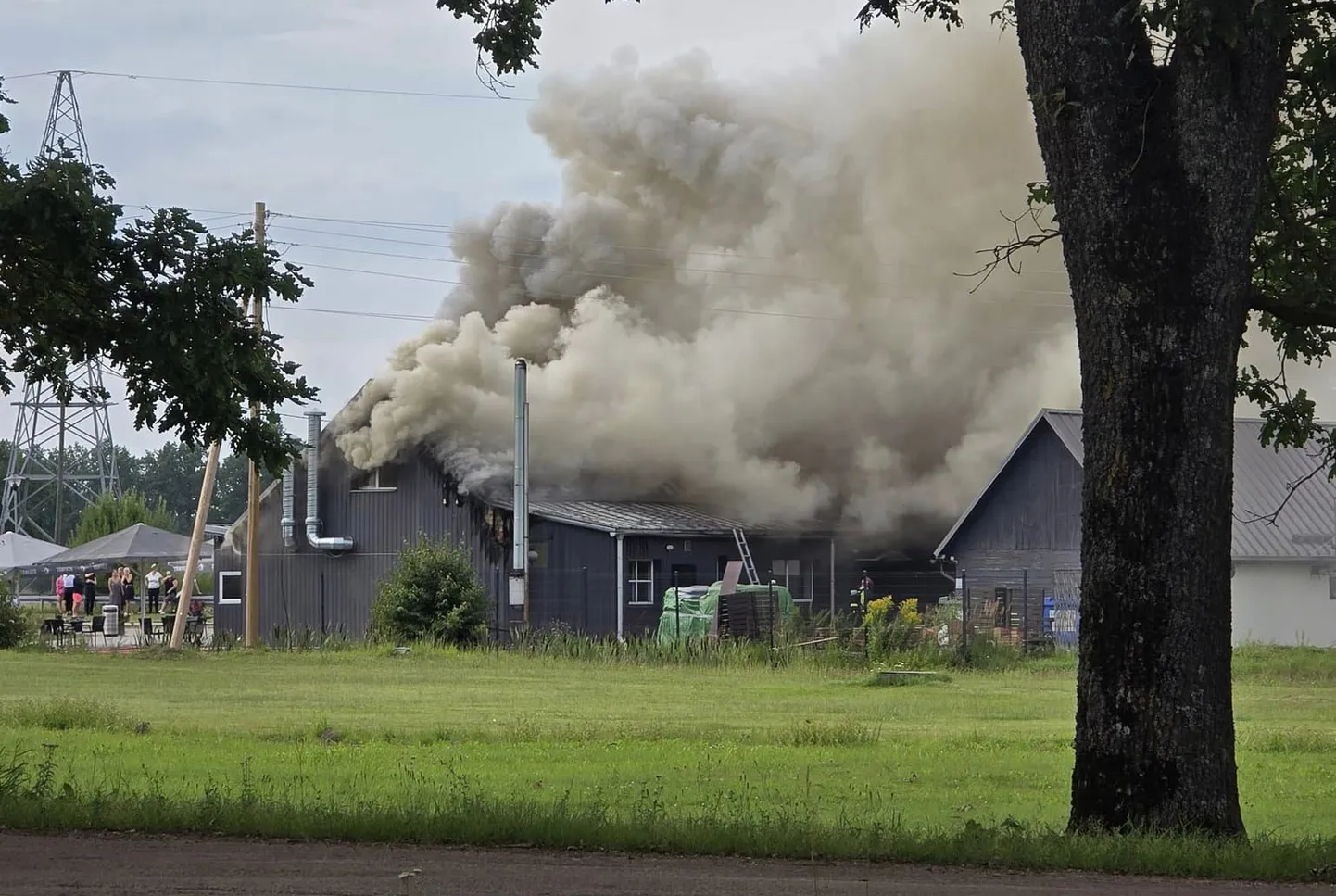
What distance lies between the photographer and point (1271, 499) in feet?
137

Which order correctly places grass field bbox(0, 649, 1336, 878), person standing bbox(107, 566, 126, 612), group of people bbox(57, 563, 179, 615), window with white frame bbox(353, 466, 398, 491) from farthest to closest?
group of people bbox(57, 563, 179, 615) → person standing bbox(107, 566, 126, 612) → window with white frame bbox(353, 466, 398, 491) → grass field bbox(0, 649, 1336, 878)

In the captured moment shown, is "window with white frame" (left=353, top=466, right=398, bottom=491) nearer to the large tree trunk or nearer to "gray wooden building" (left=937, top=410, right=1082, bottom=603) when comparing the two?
"gray wooden building" (left=937, top=410, right=1082, bottom=603)

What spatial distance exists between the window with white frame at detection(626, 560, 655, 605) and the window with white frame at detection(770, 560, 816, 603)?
182 inches

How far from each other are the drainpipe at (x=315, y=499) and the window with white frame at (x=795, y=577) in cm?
1199

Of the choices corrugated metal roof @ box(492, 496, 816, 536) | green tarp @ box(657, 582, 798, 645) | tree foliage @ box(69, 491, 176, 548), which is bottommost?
green tarp @ box(657, 582, 798, 645)

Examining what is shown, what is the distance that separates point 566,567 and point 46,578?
63.2m

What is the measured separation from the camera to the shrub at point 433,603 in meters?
39.9

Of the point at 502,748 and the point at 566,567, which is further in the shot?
the point at 566,567

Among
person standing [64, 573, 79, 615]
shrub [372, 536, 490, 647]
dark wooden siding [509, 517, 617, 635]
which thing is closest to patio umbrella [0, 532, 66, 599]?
person standing [64, 573, 79, 615]

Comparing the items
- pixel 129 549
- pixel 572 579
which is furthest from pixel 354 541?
pixel 572 579

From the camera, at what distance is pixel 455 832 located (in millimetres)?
9242

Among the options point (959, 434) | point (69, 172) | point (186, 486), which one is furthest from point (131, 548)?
point (186, 486)

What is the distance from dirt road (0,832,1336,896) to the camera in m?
7.66

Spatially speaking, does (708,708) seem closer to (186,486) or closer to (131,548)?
(131,548)
